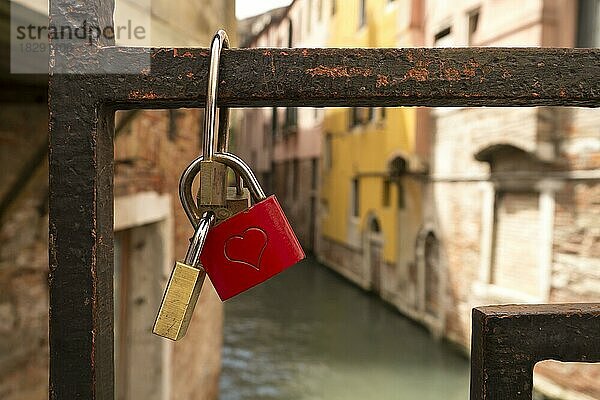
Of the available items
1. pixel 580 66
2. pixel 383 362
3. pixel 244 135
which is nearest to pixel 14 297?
pixel 580 66

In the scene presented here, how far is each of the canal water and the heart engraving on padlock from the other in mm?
5868

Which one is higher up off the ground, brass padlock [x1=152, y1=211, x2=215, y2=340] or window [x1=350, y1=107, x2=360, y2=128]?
window [x1=350, y1=107, x2=360, y2=128]

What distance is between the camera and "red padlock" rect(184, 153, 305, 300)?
0.57 metres

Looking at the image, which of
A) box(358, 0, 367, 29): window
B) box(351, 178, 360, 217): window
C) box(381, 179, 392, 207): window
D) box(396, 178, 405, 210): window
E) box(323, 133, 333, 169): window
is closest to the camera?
box(396, 178, 405, 210): window

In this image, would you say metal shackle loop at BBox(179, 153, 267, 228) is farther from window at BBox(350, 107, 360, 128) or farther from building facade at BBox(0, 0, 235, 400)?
window at BBox(350, 107, 360, 128)

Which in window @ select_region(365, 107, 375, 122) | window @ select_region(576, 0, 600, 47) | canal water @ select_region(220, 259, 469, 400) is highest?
window @ select_region(576, 0, 600, 47)

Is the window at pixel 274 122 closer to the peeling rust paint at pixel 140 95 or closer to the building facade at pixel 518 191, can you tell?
the building facade at pixel 518 191

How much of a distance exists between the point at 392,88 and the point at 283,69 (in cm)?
9

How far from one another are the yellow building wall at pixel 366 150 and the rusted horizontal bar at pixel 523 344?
8454mm

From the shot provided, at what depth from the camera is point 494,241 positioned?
7.16 metres

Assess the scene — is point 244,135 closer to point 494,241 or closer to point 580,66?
→ point 494,241

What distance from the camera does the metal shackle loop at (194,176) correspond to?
551 millimetres

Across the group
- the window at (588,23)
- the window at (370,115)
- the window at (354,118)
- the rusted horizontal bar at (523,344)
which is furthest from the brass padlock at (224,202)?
the window at (354,118)

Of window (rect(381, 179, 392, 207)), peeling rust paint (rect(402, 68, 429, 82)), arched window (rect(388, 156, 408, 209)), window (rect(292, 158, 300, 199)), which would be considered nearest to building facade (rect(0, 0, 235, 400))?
peeling rust paint (rect(402, 68, 429, 82))
